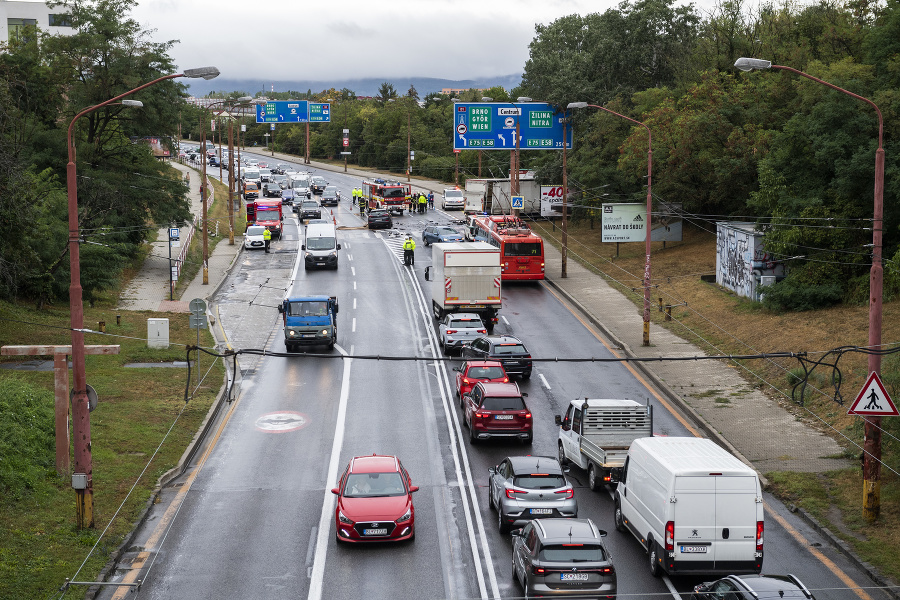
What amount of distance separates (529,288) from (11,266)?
26.7m

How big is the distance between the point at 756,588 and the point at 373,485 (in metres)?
8.60

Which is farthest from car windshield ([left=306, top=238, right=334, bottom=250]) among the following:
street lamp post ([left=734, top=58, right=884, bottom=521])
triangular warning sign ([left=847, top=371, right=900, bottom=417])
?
triangular warning sign ([left=847, top=371, right=900, bottom=417])

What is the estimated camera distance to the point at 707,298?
45.3 m

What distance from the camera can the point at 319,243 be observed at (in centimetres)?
5666

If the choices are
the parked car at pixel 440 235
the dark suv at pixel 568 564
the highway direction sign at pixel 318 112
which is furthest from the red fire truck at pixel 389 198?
the dark suv at pixel 568 564

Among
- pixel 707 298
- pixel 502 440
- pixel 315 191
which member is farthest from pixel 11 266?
pixel 315 191

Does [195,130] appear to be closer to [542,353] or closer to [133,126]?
[133,126]

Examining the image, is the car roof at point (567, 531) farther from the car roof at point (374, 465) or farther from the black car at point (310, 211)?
the black car at point (310, 211)

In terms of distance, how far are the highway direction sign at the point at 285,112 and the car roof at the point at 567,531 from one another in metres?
81.7

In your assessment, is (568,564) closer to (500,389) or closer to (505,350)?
(500,389)

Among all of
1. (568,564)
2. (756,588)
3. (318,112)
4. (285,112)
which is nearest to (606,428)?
(568,564)

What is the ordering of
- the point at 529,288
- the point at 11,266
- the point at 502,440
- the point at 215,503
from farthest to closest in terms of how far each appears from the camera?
1. the point at 529,288
2. the point at 11,266
3. the point at 502,440
4. the point at 215,503

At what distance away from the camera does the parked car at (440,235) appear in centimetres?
6391

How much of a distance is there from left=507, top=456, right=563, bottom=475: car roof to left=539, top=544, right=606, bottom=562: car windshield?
4.13 meters
